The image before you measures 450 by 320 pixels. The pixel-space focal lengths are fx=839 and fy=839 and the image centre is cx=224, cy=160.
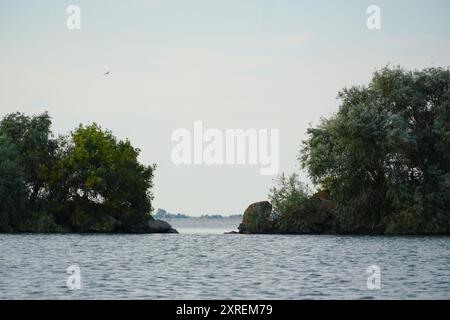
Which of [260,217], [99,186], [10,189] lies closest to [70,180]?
[99,186]

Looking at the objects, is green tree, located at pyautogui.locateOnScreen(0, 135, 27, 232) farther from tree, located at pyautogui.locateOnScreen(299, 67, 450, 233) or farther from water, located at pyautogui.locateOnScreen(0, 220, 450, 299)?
tree, located at pyautogui.locateOnScreen(299, 67, 450, 233)

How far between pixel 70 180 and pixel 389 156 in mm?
33317

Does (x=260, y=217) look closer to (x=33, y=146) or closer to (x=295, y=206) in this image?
(x=295, y=206)

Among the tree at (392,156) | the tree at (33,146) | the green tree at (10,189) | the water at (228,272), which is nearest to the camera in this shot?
the water at (228,272)

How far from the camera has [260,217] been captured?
83.9 meters

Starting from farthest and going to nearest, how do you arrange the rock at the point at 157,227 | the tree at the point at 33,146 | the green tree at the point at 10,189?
the rock at the point at 157,227 < the tree at the point at 33,146 < the green tree at the point at 10,189

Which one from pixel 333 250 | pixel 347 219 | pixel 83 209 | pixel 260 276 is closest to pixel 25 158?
pixel 83 209

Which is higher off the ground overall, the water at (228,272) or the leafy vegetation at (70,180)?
the leafy vegetation at (70,180)

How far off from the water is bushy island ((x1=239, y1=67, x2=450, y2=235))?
16361 millimetres

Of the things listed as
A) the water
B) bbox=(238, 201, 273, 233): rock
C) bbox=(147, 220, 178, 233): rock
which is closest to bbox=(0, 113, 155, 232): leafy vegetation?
bbox=(147, 220, 178, 233): rock

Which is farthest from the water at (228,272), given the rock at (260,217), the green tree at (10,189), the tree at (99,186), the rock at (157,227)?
the rock at (157,227)

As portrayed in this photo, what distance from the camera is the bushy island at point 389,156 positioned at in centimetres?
7144

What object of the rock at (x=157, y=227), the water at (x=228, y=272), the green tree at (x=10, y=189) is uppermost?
the green tree at (x=10, y=189)

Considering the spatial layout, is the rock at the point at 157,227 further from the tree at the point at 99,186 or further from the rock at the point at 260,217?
the rock at the point at 260,217
